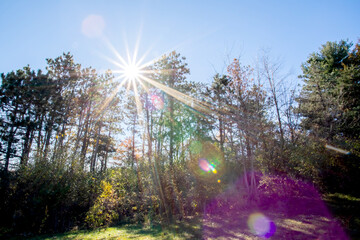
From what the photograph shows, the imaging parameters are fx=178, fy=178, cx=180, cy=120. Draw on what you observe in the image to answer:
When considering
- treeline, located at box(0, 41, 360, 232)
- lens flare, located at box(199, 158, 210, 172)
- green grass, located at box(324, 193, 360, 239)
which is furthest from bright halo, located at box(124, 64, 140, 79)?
green grass, located at box(324, 193, 360, 239)

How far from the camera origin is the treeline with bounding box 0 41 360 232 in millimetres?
9977

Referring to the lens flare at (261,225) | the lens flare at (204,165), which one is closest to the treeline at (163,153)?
the lens flare at (204,165)

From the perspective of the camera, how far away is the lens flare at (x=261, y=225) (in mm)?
6590

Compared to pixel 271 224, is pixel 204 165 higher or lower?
higher

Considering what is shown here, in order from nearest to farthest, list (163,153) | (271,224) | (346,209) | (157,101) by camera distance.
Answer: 1. (271,224)
2. (346,209)
3. (163,153)
4. (157,101)

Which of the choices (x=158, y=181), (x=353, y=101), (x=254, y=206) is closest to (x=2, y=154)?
(x=158, y=181)

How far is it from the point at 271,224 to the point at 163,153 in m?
8.45

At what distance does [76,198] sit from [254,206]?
34.7 feet

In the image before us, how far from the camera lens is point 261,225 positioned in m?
7.56

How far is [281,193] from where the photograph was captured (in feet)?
36.5

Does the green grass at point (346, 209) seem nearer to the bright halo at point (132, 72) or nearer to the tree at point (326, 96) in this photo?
the tree at point (326, 96)

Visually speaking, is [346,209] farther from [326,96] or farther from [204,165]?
[326,96]

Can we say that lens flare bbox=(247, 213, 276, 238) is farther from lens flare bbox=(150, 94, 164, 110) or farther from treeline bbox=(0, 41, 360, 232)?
lens flare bbox=(150, 94, 164, 110)

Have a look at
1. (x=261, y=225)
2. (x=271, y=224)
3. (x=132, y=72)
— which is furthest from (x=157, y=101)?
(x=271, y=224)
